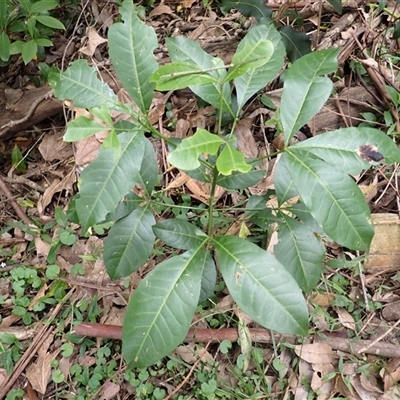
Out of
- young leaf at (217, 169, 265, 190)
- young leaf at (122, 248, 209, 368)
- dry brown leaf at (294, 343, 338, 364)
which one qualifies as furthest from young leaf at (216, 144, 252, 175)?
dry brown leaf at (294, 343, 338, 364)

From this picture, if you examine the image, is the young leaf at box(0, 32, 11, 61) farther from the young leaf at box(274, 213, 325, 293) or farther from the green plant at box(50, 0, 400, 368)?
the young leaf at box(274, 213, 325, 293)

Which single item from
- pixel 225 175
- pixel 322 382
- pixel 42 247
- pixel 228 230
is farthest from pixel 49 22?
pixel 322 382

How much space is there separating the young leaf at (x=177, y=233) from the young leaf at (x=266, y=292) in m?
0.28

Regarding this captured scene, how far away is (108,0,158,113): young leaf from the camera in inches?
50.1

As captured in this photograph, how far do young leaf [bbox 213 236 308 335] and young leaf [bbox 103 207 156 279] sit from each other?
422 mm

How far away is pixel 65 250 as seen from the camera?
7.74 feet

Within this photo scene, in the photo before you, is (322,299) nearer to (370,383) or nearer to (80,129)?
(370,383)

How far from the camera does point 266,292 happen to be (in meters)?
1.23

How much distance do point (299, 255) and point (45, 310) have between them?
1361 millimetres

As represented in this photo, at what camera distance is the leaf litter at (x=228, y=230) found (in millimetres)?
1934

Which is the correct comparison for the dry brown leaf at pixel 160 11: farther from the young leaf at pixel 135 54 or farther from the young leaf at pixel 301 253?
the young leaf at pixel 301 253

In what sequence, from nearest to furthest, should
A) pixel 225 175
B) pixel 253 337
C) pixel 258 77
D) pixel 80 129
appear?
1. pixel 80 129
2. pixel 225 175
3. pixel 258 77
4. pixel 253 337

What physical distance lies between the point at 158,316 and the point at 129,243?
41 cm

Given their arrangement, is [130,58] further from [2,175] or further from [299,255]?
[2,175]
